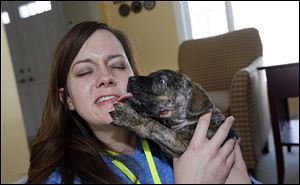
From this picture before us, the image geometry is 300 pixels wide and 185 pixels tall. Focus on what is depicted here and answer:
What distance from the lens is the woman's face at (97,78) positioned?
1.81 ft

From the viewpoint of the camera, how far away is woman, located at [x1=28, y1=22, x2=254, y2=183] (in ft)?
1.60

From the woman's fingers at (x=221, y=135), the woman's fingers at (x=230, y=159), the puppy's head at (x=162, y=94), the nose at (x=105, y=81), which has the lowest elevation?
the woman's fingers at (x=230, y=159)

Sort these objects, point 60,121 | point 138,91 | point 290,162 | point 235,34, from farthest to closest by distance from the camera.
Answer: point 235,34
point 290,162
point 60,121
point 138,91

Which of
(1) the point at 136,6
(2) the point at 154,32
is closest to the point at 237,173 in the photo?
(2) the point at 154,32

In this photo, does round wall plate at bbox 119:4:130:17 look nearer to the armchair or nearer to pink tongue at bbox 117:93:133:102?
the armchair

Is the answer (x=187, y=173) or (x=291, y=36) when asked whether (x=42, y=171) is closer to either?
(x=187, y=173)

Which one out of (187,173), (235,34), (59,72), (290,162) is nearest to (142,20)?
(235,34)

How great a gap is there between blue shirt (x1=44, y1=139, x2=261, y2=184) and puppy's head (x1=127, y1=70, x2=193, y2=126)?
7cm

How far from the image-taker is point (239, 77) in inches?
65.8

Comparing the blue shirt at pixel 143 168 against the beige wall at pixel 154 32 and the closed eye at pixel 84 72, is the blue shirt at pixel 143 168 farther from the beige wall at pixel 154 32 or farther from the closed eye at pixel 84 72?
the beige wall at pixel 154 32

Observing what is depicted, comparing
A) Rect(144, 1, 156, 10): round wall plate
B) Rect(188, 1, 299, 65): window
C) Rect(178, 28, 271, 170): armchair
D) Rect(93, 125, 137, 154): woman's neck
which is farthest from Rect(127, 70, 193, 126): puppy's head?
Rect(144, 1, 156, 10): round wall plate

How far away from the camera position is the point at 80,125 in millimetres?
670

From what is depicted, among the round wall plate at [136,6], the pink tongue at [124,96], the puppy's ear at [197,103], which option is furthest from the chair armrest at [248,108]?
the round wall plate at [136,6]

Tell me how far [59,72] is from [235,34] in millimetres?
1987
